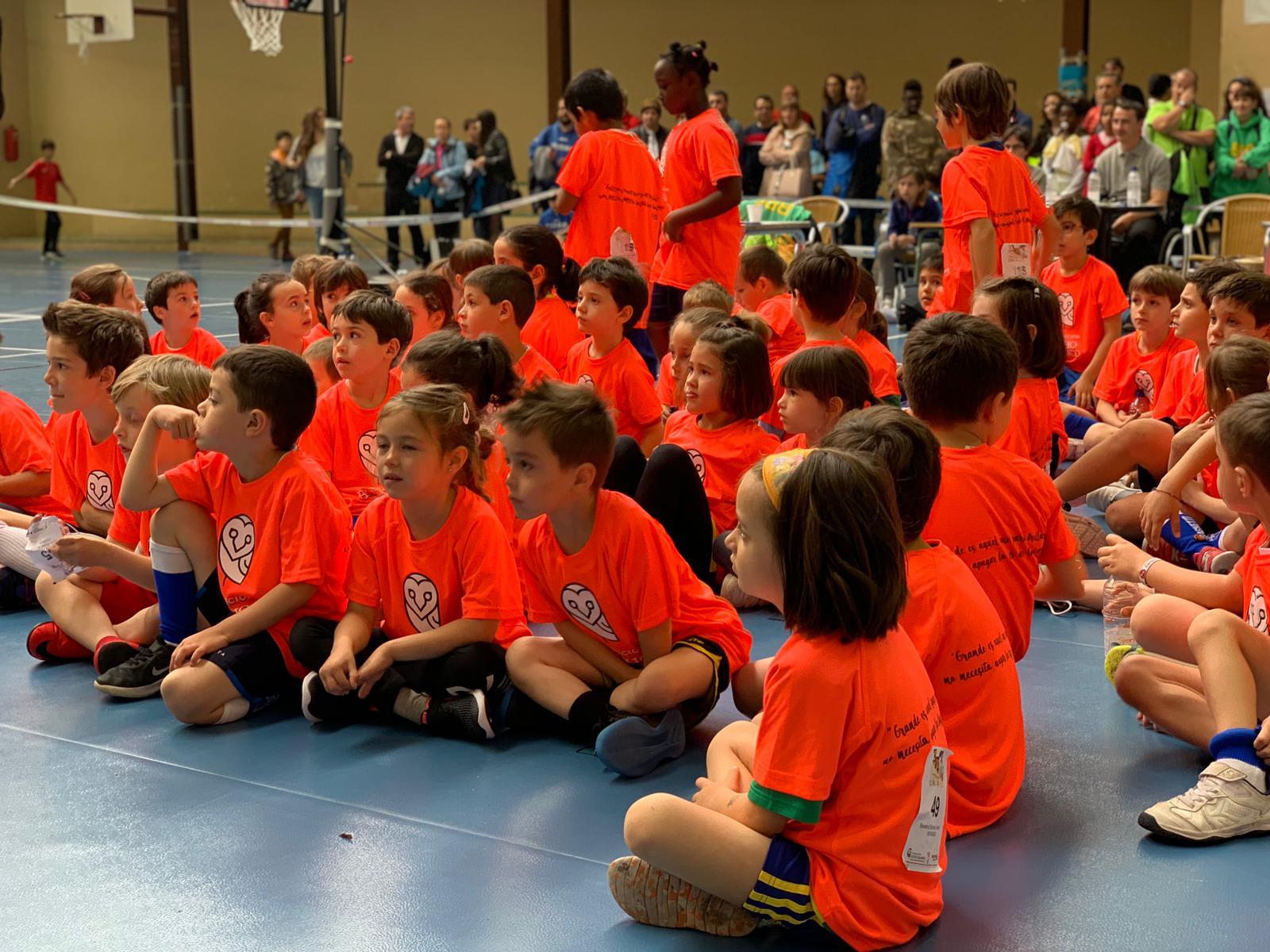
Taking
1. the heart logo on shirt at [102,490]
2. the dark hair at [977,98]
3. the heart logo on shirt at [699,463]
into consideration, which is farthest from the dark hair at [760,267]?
the heart logo on shirt at [102,490]

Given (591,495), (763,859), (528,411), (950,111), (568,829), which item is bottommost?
(568,829)

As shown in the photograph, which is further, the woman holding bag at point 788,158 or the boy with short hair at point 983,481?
the woman holding bag at point 788,158

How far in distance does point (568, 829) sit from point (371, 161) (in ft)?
67.2

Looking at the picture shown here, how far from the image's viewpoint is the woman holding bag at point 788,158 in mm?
14445

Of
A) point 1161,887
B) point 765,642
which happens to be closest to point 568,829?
point 1161,887

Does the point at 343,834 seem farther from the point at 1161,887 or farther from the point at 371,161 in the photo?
the point at 371,161

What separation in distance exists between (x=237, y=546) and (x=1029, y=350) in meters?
2.48

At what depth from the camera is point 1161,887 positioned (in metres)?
2.62

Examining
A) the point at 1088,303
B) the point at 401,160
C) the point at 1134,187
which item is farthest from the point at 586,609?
the point at 401,160

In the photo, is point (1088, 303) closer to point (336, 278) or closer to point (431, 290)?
point (431, 290)

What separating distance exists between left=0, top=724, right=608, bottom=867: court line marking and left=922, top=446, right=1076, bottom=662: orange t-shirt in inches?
43.4

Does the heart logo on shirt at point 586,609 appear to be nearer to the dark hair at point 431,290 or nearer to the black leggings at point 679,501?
the black leggings at point 679,501

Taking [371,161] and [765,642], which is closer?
[765,642]

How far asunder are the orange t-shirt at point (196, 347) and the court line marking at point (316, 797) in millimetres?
2278
